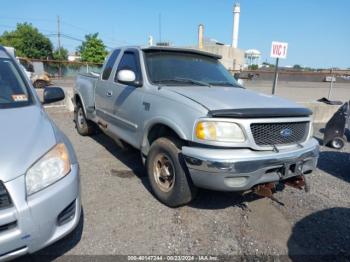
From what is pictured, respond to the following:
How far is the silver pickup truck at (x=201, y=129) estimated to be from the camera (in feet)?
9.59

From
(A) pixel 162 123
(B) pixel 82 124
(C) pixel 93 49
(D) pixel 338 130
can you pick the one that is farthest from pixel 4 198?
(C) pixel 93 49

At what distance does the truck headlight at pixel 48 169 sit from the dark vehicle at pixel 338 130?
237 inches

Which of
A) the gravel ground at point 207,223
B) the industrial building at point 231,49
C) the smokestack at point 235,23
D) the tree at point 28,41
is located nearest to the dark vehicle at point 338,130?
the gravel ground at point 207,223

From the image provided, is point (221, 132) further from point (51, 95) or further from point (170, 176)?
point (51, 95)

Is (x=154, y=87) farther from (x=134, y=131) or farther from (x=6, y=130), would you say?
(x=6, y=130)

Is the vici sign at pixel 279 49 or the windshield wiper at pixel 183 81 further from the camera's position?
the vici sign at pixel 279 49

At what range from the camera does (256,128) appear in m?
3.01

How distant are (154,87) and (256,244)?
217cm

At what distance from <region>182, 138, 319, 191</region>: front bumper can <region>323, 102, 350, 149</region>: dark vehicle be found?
13.2ft

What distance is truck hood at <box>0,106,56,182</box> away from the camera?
2023mm

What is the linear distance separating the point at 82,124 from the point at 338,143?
226 inches

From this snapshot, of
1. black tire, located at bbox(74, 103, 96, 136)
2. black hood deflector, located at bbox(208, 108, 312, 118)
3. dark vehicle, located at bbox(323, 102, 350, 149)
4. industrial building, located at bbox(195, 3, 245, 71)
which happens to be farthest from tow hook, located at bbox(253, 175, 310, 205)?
industrial building, located at bbox(195, 3, 245, 71)

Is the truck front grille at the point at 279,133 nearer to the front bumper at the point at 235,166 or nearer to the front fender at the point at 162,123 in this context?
the front bumper at the point at 235,166

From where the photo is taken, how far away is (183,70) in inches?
167
